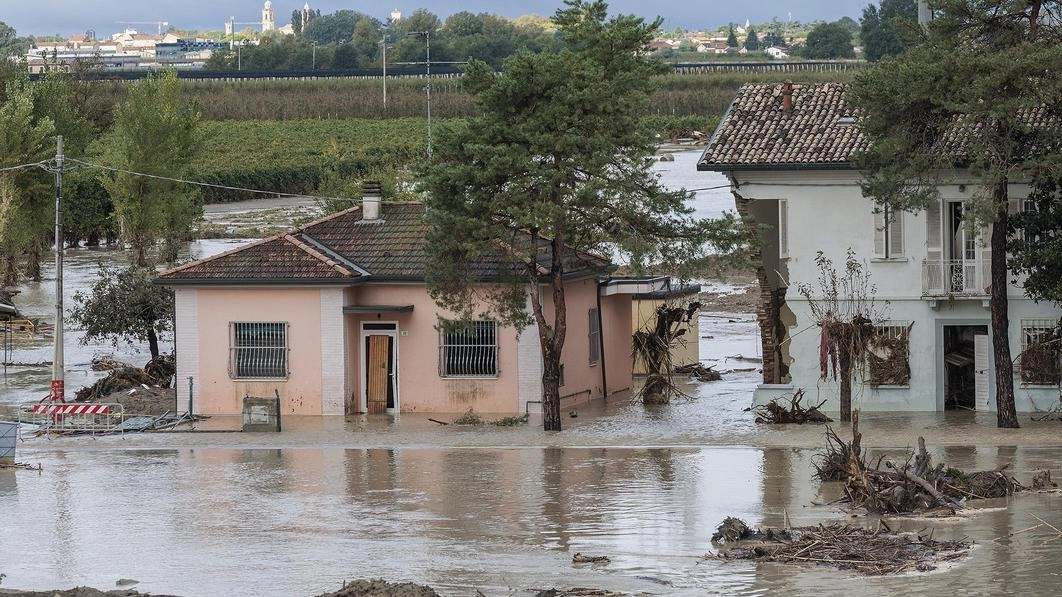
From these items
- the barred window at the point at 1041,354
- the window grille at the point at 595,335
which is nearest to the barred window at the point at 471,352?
the window grille at the point at 595,335

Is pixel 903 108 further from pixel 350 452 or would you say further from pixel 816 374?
pixel 350 452

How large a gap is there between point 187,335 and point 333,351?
3.03 metres

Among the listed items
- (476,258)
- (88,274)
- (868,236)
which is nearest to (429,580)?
(476,258)

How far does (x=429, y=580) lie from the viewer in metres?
19.2

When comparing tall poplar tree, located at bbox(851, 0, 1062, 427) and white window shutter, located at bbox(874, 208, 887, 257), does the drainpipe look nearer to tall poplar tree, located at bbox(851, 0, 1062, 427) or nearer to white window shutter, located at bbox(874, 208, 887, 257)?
white window shutter, located at bbox(874, 208, 887, 257)

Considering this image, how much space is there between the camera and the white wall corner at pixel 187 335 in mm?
34188

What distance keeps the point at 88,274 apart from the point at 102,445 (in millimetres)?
31881

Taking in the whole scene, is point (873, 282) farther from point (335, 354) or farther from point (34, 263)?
point (34, 263)

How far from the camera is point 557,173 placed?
30219mm

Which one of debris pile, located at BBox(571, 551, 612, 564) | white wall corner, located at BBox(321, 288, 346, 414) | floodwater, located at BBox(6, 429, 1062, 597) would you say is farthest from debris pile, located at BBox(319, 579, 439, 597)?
white wall corner, located at BBox(321, 288, 346, 414)

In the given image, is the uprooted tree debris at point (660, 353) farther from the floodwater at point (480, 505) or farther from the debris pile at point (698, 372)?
the debris pile at point (698, 372)

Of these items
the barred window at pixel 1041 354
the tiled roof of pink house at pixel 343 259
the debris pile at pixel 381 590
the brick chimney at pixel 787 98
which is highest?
the brick chimney at pixel 787 98

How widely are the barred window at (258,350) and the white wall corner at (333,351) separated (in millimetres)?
812

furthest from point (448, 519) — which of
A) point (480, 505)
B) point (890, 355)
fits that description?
point (890, 355)
